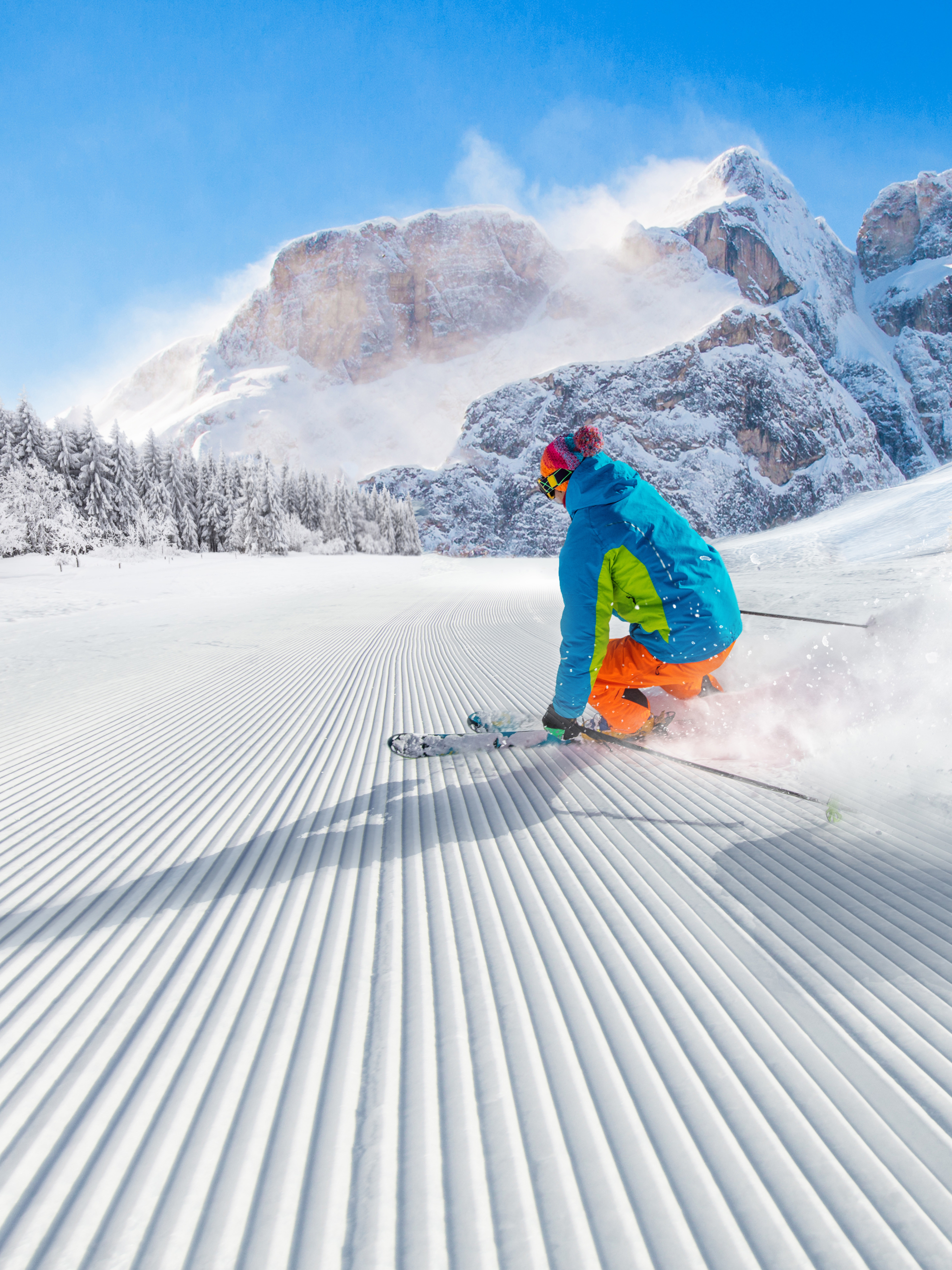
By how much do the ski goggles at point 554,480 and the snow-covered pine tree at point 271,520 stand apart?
4405cm

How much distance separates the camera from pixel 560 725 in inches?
127

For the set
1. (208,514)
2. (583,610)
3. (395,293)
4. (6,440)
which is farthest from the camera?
(395,293)

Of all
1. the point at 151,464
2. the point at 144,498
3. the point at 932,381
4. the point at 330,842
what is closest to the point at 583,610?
the point at 330,842

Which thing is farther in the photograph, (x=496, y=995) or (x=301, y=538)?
(x=301, y=538)

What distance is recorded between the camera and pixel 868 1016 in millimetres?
1402

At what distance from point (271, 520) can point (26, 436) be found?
609 inches

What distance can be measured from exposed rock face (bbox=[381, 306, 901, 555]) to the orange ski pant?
340 feet

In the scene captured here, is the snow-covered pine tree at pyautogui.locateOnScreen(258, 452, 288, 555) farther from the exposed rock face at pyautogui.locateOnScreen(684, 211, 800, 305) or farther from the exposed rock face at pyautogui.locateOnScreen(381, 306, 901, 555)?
the exposed rock face at pyautogui.locateOnScreen(684, 211, 800, 305)

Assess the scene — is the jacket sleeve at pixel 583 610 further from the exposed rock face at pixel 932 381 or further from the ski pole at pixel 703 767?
the exposed rock face at pixel 932 381

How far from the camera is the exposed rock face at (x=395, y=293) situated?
517 feet

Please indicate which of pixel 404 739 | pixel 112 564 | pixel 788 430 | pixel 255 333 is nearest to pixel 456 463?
pixel 788 430

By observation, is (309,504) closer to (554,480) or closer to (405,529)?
(405,529)

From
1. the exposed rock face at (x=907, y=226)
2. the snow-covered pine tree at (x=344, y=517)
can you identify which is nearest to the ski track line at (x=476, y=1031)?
the snow-covered pine tree at (x=344, y=517)

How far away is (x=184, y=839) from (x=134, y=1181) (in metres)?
1.48
